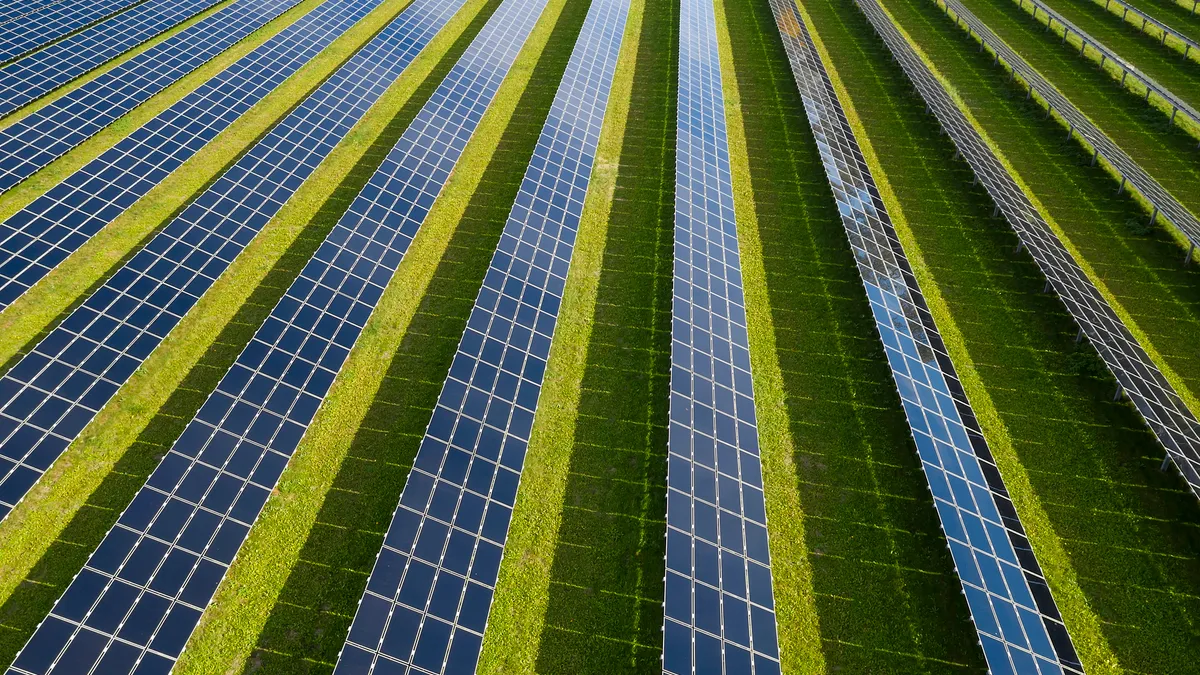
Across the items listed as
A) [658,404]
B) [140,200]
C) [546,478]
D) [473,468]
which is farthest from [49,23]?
[658,404]

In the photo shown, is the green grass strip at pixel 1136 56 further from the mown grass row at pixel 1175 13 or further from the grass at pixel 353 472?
the grass at pixel 353 472

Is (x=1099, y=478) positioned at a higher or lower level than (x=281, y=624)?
higher

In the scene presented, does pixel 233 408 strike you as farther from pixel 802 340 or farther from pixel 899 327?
pixel 899 327

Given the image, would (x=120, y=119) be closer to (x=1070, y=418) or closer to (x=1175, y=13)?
(x=1070, y=418)

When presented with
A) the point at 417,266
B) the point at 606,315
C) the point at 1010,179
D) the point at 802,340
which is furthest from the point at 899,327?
the point at 417,266

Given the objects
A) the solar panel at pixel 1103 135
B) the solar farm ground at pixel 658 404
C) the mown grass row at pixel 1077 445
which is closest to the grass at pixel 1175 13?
the solar panel at pixel 1103 135
